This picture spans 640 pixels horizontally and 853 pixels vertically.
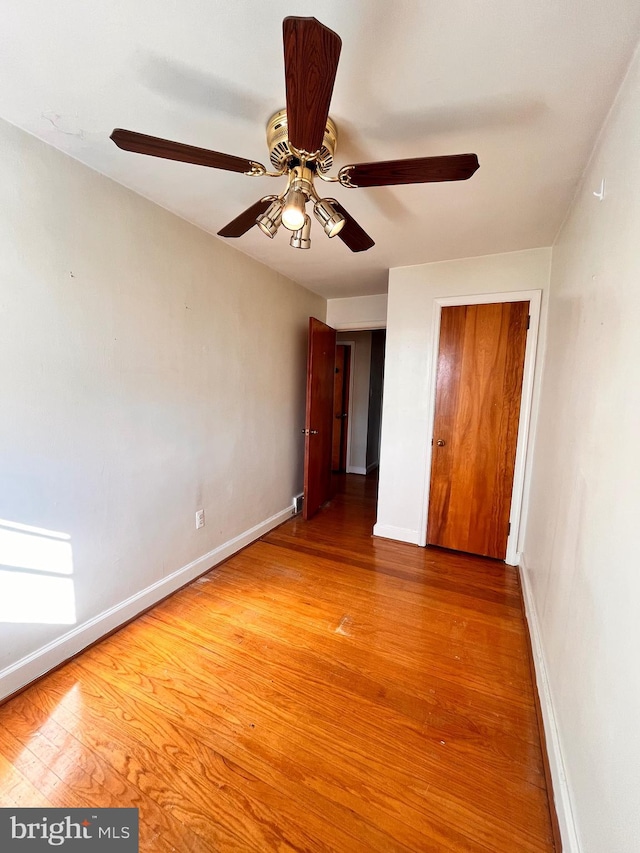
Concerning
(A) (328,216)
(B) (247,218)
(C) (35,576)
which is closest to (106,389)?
(C) (35,576)

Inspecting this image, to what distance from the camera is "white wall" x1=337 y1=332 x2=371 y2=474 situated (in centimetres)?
505

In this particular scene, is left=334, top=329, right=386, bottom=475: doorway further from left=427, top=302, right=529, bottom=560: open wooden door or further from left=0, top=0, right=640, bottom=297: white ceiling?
left=0, top=0, right=640, bottom=297: white ceiling

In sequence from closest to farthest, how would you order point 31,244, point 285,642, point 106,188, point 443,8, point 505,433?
point 443,8, point 31,244, point 106,188, point 285,642, point 505,433

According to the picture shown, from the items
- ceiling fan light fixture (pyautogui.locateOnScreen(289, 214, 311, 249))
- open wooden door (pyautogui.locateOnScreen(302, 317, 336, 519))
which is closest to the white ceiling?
ceiling fan light fixture (pyautogui.locateOnScreen(289, 214, 311, 249))

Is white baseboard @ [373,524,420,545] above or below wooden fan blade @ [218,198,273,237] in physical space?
below

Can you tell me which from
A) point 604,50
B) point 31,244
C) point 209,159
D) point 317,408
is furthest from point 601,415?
point 317,408

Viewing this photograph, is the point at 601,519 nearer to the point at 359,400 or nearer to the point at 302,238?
the point at 302,238

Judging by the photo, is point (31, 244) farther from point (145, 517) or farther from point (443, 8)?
point (443, 8)

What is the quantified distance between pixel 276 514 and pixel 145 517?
145 centimetres

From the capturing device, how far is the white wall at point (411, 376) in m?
2.59

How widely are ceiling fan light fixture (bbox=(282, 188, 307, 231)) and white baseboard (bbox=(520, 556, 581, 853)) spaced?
6.48ft

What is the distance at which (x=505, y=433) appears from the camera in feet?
8.50

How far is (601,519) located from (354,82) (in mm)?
1563

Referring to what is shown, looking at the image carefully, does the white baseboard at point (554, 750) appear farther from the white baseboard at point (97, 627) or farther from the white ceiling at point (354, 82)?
the white ceiling at point (354, 82)
